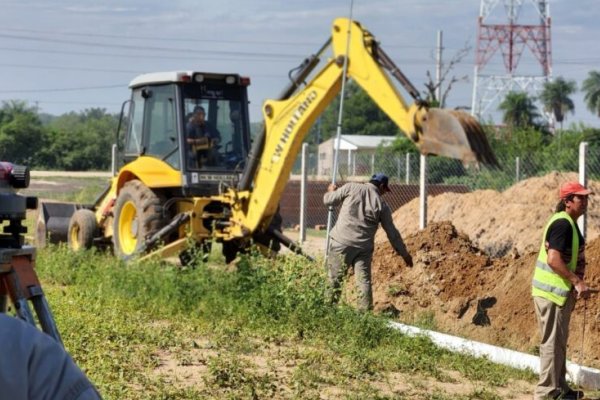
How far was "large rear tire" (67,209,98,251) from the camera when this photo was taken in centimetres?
1831

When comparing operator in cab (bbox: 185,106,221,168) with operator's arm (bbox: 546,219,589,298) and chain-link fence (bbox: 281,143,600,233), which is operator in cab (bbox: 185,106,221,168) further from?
operator's arm (bbox: 546,219,589,298)

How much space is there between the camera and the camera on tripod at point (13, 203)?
4918mm

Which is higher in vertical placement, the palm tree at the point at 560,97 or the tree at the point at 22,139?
the palm tree at the point at 560,97

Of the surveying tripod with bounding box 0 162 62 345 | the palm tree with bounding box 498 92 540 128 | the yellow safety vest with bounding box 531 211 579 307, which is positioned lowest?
the yellow safety vest with bounding box 531 211 579 307

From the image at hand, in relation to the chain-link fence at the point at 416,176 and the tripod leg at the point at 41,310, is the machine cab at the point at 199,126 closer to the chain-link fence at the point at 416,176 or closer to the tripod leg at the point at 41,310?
the chain-link fence at the point at 416,176

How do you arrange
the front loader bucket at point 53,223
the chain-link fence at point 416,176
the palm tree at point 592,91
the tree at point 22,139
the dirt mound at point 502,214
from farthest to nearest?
the palm tree at point 592,91
the tree at point 22,139
the chain-link fence at point 416,176
the front loader bucket at point 53,223
the dirt mound at point 502,214

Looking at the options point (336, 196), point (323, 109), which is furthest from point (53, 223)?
point (336, 196)

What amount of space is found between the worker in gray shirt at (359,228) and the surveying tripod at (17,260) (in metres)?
7.39

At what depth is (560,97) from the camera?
95.5 m

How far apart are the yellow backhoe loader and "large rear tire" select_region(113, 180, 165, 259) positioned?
0.02 meters

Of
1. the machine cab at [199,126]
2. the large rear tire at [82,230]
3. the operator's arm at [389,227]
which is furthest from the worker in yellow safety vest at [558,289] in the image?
the large rear tire at [82,230]

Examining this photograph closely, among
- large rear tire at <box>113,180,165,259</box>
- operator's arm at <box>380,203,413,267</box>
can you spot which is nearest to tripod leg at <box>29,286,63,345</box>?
operator's arm at <box>380,203,413,267</box>

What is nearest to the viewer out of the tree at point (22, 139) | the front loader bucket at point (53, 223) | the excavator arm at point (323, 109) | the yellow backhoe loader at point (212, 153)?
the excavator arm at point (323, 109)

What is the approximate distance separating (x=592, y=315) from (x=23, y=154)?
62590mm
